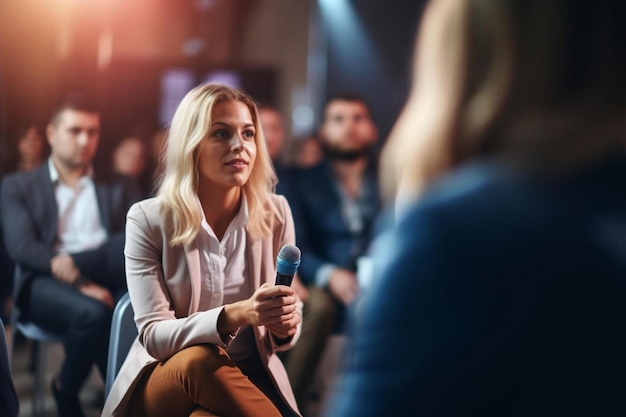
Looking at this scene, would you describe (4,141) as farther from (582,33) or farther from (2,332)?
(582,33)

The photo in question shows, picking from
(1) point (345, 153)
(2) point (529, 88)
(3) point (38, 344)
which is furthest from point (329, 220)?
(2) point (529, 88)

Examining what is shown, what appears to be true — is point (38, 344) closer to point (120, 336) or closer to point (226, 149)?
point (120, 336)

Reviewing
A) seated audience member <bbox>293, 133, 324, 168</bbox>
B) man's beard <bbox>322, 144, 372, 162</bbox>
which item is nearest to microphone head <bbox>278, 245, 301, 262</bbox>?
man's beard <bbox>322, 144, 372, 162</bbox>

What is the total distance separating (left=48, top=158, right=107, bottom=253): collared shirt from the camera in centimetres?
176

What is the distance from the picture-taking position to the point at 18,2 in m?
1.76

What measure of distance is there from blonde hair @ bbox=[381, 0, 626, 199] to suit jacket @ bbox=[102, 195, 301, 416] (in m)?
0.57

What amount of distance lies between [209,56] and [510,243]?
3168 millimetres

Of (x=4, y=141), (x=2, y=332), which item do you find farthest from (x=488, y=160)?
(x=4, y=141)

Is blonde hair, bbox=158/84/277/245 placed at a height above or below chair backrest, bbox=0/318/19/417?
above

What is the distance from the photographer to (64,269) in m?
1.73

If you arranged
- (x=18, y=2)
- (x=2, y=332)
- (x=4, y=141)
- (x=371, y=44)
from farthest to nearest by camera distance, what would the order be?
(x=371, y=44)
(x=4, y=141)
(x=18, y=2)
(x=2, y=332)

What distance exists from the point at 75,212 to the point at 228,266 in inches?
26.8

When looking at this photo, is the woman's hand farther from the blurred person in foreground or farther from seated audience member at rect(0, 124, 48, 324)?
seated audience member at rect(0, 124, 48, 324)

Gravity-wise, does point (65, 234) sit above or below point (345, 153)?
below
